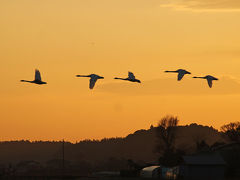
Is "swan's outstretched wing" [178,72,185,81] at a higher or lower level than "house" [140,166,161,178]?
higher

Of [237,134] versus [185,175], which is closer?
[185,175]

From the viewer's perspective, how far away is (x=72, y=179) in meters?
129

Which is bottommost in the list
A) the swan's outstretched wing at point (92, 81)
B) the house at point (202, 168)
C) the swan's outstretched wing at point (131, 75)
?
the house at point (202, 168)

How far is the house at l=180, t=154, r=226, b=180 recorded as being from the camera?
399 ft

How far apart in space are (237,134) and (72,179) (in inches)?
2789

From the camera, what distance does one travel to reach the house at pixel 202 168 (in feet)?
399

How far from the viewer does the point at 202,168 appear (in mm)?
122500

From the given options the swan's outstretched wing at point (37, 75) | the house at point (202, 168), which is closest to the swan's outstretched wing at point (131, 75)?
the swan's outstretched wing at point (37, 75)

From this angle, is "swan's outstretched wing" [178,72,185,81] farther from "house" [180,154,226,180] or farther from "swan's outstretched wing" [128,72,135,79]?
"house" [180,154,226,180]

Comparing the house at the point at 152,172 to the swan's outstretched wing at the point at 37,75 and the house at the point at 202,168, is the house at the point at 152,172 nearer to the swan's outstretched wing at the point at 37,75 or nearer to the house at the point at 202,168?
the house at the point at 202,168

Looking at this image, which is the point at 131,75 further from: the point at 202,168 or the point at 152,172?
the point at 152,172

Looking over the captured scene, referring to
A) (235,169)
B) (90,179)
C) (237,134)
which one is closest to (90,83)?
(90,179)

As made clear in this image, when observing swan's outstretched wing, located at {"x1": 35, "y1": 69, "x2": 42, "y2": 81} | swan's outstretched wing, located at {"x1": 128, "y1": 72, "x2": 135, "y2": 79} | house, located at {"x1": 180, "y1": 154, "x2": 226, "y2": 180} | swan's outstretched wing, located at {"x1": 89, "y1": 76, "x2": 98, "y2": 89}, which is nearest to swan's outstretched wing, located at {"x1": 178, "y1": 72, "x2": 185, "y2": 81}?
swan's outstretched wing, located at {"x1": 128, "y1": 72, "x2": 135, "y2": 79}

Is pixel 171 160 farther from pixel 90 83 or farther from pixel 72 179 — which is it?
pixel 90 83
